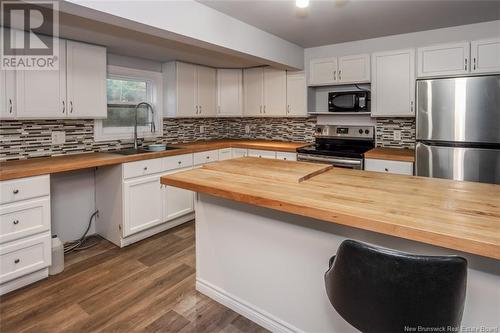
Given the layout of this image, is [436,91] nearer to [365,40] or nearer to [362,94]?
[362,94]

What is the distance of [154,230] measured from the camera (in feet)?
11.2

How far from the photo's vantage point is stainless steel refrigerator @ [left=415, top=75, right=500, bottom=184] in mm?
2535

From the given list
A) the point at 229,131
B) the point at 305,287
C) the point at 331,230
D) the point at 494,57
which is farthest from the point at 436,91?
the point at 229,131

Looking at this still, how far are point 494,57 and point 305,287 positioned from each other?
2751mm

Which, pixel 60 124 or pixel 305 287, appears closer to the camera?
pixel 305 287

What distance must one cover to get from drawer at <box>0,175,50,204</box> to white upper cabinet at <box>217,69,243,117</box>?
265 centimetres

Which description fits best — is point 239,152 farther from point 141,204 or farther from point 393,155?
point 393,155

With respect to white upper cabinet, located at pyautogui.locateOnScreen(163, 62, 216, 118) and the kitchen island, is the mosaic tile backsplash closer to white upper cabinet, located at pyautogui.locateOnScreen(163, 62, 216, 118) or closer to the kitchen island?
white upper cabinet, located at pyautogui.locateOnScreen(163, 62, 216, 118)

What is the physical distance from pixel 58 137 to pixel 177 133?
156cm

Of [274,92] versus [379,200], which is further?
[274,92]

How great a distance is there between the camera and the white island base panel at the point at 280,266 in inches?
50.4

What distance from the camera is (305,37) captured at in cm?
351

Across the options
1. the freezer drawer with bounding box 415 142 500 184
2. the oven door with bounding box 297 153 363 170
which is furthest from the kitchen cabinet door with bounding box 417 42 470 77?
the oven door with bounding box 297 153 363 170

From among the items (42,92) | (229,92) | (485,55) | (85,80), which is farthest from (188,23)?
(485,55)
